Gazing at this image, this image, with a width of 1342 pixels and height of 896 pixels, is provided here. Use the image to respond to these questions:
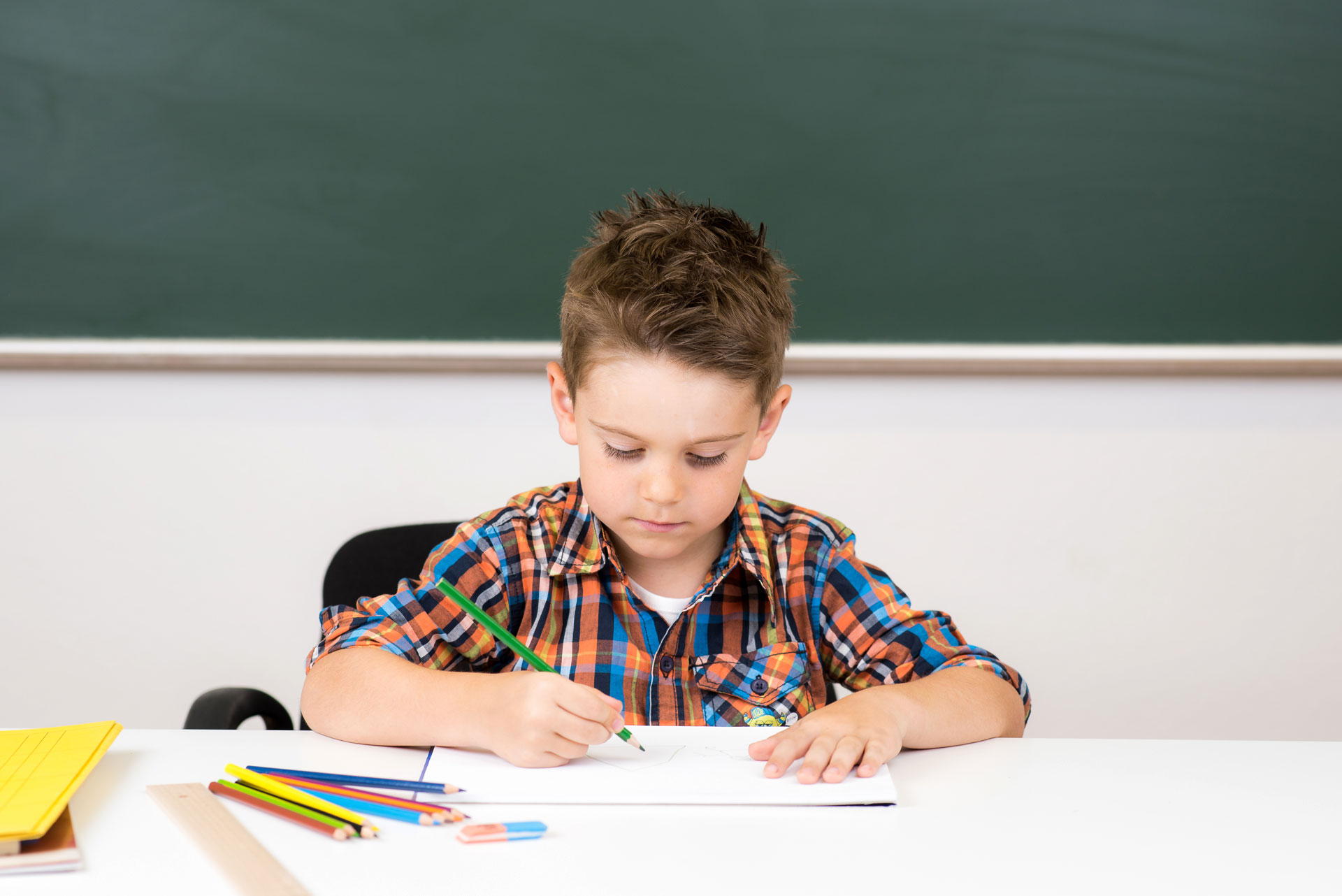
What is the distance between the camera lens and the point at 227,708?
3.51 ft

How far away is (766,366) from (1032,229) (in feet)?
3.04

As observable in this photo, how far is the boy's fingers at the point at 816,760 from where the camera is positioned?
73 cm

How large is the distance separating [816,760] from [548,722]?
7.7 inches

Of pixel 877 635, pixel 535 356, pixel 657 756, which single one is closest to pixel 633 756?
pixel 657 756

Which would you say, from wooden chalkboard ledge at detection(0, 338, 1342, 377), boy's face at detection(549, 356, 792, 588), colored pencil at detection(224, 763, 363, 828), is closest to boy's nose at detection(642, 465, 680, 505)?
boy's face at detection(549, 356, 792, 588)

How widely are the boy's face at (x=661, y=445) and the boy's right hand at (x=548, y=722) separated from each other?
0.63 feet

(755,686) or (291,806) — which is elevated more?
(755,686)

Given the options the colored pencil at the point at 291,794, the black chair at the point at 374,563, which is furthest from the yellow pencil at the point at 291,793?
the black chair at the point at 374,563

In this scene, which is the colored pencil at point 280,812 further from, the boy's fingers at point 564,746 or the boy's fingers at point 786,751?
the boy's fingers at point 786,751

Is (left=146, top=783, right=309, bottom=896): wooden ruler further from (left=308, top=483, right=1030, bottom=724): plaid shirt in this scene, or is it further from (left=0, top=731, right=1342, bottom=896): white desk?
(left=308, top=483, right=1030, bottom=724): plaid shirt

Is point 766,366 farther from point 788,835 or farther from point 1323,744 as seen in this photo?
point 1323,744

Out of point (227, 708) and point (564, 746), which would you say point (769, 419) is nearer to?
point (564, 746)

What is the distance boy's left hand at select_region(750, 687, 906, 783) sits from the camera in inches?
28.9

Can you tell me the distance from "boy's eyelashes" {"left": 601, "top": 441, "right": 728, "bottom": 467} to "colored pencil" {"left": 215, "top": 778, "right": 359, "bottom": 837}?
15.0 inches
